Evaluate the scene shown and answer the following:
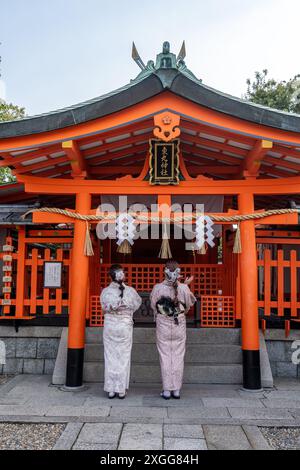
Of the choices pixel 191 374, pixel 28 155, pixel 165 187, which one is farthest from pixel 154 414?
pixel 28 155

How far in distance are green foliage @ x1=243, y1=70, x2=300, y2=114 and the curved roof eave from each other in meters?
18.2

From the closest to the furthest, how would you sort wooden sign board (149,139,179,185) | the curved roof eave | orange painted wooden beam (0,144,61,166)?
the curved roof eave, orange painted wooden beam (0,144,61,166), wooden sign board (149,139,179,185)

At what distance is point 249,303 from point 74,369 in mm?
2806

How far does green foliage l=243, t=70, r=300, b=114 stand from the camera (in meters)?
22.3

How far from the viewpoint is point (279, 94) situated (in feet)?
74.0

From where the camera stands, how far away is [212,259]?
1002cm

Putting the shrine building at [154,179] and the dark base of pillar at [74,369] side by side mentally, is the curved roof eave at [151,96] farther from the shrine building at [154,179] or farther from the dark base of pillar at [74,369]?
the dark base of pillar at [74,369]

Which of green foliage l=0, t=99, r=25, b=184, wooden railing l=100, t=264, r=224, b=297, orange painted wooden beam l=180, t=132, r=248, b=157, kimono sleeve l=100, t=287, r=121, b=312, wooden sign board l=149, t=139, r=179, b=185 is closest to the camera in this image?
kimono sleeve l=100, t=287, r=121, b=312

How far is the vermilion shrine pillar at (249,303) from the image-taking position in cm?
598

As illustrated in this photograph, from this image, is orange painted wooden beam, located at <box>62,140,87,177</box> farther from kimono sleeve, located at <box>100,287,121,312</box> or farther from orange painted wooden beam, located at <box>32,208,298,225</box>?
kimono sleeve, located at <box>100,287,121,312</box>

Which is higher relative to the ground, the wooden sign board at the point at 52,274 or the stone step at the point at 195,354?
the wooden sign board at the point at 52,274

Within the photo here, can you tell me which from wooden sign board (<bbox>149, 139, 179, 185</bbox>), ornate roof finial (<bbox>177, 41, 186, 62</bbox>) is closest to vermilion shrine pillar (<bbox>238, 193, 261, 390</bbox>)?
wooden sign board (<bbox>149, 139, 179, 185</bbox>)

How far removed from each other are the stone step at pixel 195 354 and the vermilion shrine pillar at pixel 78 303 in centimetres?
48

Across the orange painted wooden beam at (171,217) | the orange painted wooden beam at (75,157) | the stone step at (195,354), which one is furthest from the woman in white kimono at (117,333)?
the orange painted wooden beam at (75,157)
